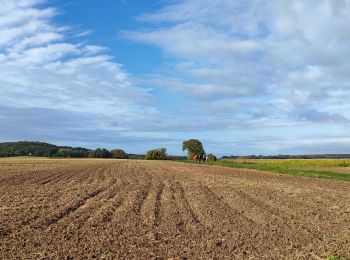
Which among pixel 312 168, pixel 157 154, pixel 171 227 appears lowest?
pixel 171 227

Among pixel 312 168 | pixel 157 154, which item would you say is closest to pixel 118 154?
pixel 157 154

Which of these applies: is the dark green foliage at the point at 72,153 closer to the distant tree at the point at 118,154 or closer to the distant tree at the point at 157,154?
the distant tree at the point at 118,154

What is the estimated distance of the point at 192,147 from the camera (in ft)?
451

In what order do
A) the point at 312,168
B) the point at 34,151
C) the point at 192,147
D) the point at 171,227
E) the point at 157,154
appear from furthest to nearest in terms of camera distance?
1. the point at 34,151
2. the point at 157,154
3. the point at 192,147
4. the point at 312,168
5. the point at 171,227

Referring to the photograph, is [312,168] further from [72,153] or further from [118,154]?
[72,153]

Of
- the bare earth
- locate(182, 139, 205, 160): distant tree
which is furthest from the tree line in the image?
the bare earth

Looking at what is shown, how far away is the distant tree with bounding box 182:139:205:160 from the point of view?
446ft

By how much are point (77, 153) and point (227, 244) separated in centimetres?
16020

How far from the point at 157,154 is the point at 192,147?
12.0 m

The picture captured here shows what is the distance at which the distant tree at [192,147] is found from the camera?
446 ft

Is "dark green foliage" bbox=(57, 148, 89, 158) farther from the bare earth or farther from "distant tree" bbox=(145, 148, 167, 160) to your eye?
the bare earth

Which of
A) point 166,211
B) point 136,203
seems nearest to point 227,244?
point 166,211

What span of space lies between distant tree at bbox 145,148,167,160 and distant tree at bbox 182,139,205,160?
767cm

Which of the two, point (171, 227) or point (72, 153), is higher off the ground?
point (72, 153)
